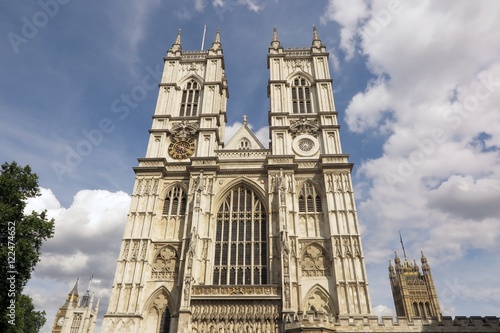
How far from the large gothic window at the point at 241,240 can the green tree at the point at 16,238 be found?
446 inches

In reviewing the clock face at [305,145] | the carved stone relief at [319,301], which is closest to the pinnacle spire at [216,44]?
the clock face at [305,145]

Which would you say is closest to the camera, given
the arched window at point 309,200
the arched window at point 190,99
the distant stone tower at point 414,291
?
the arched window at point 309,200

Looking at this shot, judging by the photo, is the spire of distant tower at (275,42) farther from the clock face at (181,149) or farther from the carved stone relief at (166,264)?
the carved stone relief at (166,264)

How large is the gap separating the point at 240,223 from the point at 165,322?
8566 mm

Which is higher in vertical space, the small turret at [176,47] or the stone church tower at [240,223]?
the small turret at [176,47]

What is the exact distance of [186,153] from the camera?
29.2 m

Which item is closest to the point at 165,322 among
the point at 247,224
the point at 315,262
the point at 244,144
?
the point at 247,224

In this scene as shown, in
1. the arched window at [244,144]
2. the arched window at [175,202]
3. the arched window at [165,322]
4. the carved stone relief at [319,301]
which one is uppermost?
the arched window at [244,144]

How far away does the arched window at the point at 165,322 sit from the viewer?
21.8 meters

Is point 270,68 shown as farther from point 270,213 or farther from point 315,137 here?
point 270,213

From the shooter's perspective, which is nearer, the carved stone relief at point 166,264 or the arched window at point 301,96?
the carved stone relief at point 166,264

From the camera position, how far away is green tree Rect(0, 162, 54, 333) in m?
15.8

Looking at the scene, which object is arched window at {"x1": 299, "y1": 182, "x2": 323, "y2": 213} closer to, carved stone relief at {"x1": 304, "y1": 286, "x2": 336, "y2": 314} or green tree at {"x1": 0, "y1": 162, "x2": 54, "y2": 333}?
carved stone relief at {"x1": 304, "y1": 286, "x2": 336, "y2": 314}

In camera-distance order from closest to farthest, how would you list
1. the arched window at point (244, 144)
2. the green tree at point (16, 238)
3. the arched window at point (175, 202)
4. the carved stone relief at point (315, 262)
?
the green tree at point (16, 238) < the carved stone relief at point (315, 262) < the arched window at point (175, 202) < the arched window at point (244, 144)
